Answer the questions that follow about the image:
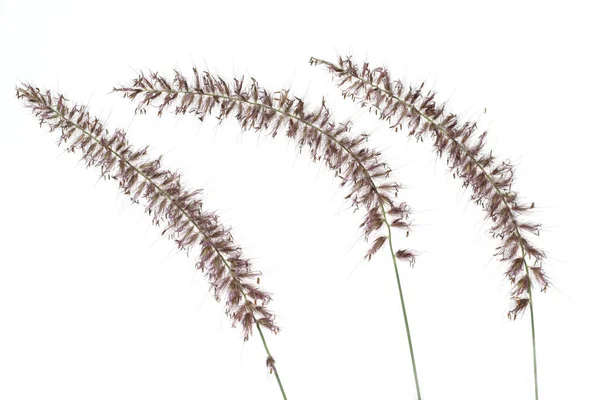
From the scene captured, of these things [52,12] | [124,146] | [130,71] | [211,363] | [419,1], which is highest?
[419,1]

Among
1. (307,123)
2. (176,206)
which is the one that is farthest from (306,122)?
(176,206)

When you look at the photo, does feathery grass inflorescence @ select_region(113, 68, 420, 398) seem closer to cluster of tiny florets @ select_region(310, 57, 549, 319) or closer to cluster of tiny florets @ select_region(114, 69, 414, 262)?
cluster of tiny florets @ select_region(114, 69, 414, 262)

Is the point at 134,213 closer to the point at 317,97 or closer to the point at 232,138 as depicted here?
the point at 232,138

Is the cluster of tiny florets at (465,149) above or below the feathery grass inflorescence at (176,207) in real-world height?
above

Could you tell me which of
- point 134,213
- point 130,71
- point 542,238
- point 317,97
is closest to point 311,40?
point 317,97

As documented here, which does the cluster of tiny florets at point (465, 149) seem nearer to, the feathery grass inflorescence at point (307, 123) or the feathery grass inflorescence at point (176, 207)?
the feathery grass inflorescence at point (307, 123)

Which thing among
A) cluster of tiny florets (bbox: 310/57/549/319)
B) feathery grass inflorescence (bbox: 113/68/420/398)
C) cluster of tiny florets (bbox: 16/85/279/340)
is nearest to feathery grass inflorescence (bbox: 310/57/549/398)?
cluster of tiny florets (bbox: 310/57/549/319)

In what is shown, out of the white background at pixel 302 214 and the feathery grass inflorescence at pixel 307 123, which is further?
the white background at pixel 302 214

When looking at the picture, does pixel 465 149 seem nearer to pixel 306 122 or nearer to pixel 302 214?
pixel 306 122

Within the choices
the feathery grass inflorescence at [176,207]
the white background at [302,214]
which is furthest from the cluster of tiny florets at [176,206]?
the white background at [302,214]
